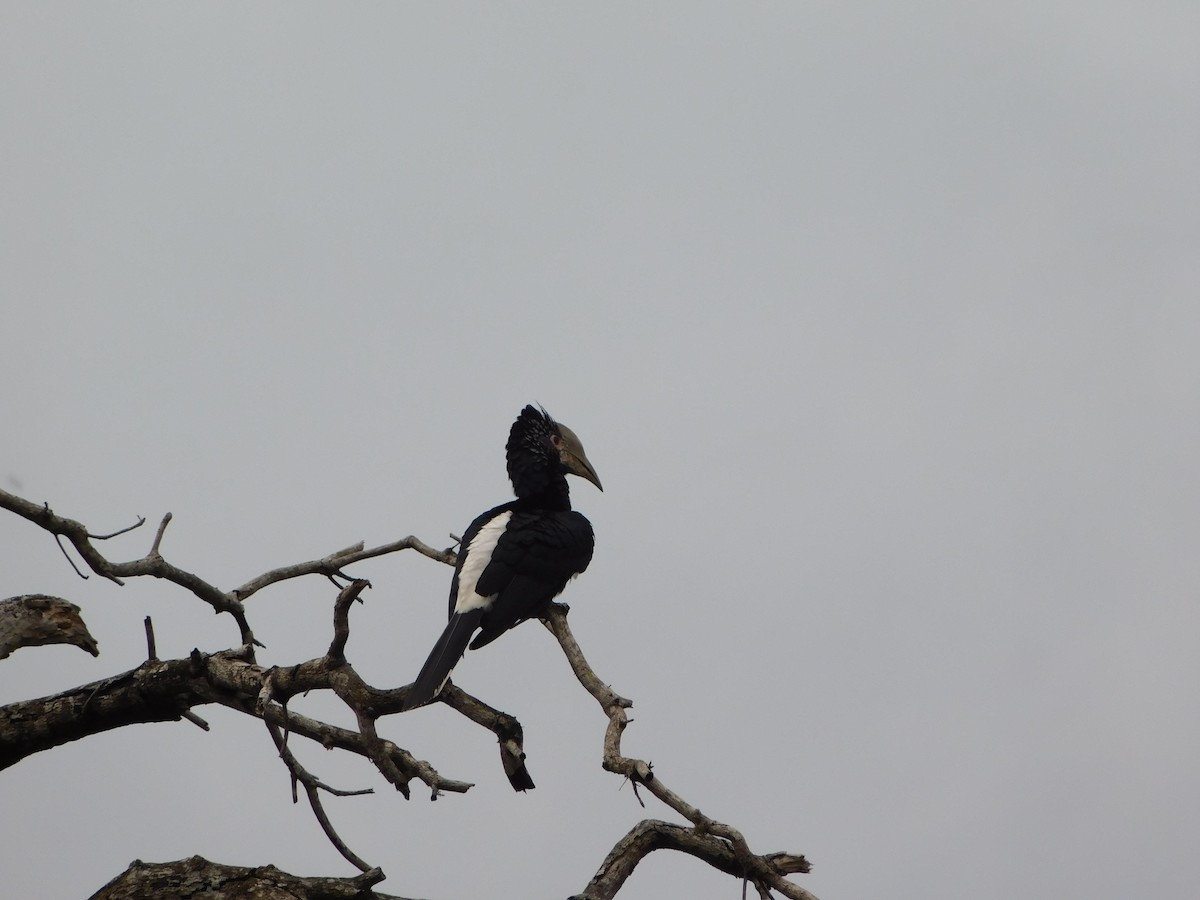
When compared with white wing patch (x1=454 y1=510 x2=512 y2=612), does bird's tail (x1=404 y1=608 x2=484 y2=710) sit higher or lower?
lower

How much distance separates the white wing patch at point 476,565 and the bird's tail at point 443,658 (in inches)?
2.4

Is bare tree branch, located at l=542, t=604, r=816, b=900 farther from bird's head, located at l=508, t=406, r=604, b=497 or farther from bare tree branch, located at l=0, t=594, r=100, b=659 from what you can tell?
bird's head, located at l=508, t=406, r=604, b=497

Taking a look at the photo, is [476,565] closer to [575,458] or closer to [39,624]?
[575,458]

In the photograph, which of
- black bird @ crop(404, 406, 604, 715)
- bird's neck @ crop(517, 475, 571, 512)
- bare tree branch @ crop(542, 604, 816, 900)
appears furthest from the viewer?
bird's neck @ crop(517, 475, 571, 512)

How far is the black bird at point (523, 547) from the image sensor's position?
227 inches

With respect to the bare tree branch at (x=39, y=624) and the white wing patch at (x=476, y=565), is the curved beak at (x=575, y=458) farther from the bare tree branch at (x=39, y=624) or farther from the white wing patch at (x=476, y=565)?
the bare tree branch at (x=39, y=624)

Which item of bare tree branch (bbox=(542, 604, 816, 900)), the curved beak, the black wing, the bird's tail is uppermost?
the curved beak

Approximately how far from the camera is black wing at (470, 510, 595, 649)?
5793 millimetres

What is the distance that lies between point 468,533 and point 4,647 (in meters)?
2.43

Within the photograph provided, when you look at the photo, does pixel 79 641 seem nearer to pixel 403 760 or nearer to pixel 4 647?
pixel 4 647

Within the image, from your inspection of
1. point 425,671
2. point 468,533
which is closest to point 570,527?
point 468,533

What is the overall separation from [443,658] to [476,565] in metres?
1.01

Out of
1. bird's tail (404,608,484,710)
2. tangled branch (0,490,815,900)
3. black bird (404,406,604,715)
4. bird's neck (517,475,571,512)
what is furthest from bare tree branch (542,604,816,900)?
bird's neck (517,475,571,512)

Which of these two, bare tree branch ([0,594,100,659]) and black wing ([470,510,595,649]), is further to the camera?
black wing ([470,510,595,649])
